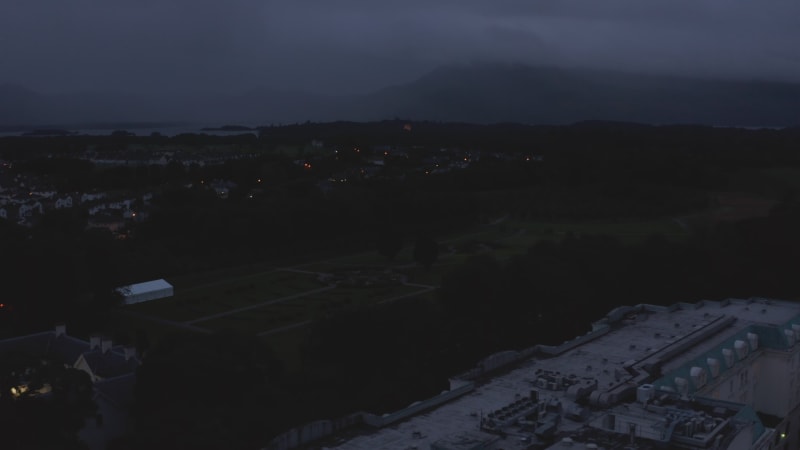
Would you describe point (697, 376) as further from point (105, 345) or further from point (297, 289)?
point (297, 289)

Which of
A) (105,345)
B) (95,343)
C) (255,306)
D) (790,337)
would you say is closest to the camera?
(790,337)

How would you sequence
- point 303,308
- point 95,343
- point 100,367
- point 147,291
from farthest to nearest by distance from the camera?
point 147,291 < point 303,308 < point 95,343 < point 100,367

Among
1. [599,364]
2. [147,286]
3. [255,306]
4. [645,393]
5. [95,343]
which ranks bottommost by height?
[255,306]

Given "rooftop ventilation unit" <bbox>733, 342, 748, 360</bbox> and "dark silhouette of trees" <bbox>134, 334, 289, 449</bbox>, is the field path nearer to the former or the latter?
"dark silhouette of trees" <bbox>134, 334, 289, 449</bbox>

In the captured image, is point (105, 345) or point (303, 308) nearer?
point (105, 345)

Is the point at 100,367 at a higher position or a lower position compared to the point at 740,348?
lower

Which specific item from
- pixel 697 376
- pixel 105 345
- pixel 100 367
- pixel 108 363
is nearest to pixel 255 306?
pixel 105 345

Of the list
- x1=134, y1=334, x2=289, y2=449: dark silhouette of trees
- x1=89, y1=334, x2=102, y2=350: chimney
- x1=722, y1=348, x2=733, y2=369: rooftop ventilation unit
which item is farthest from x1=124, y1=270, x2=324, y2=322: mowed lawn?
x1=722, y1=348, x2=733, y2=369: rooftop ventilation unit
